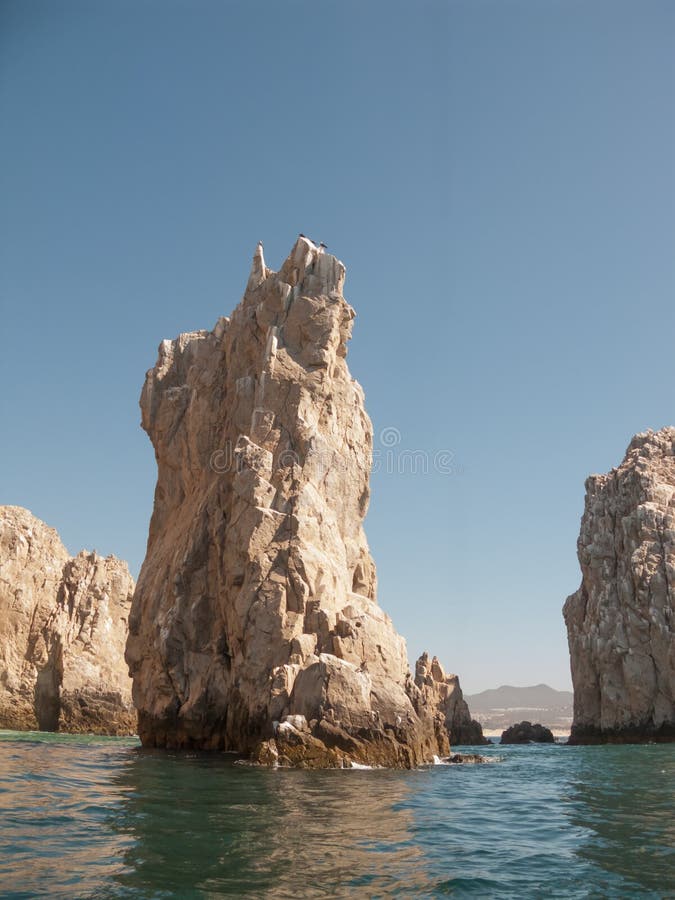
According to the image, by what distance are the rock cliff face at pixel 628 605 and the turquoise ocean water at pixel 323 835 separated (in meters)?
46.4

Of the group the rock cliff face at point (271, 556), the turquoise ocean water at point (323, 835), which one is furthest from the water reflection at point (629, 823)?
the rock cliff face at point (271, 556)

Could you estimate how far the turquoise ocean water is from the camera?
10.6 metres

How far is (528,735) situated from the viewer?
80.4 meters

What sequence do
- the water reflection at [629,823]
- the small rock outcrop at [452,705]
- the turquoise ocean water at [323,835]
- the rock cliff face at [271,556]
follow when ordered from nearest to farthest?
the turquoise ocean water at [323,835] < the water reflection at [629,823] < the rock cliff face at [271,556] < the small rock outcrop at [452,705]

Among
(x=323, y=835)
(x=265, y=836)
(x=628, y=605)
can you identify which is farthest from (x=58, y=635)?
(x=323, y=835)

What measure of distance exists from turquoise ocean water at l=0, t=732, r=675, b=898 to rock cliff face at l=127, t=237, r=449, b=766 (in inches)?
176

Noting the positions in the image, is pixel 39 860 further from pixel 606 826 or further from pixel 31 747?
pixel 31 747

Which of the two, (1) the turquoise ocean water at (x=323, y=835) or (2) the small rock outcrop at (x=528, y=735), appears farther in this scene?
(2) the small rock outcrop at (x=528, y=735)

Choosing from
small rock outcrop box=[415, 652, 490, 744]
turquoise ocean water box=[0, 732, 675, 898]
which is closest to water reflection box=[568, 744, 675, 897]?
turquoise ocean water box=[0, 732, 675, 898]

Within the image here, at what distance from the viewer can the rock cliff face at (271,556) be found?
93.9 feet

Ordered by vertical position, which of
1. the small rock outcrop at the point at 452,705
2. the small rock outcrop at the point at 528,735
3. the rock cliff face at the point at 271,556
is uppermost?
the rock cliff face at the point at 271,556

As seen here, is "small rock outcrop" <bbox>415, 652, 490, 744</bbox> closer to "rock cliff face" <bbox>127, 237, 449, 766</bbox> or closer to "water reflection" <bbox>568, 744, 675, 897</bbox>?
"rock cliff face" <bbox>127, 237, 449, 766</bbox>

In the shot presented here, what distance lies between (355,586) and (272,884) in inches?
1188

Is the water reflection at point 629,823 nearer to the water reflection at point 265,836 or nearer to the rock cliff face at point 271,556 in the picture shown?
the water reflection at point 265,836
